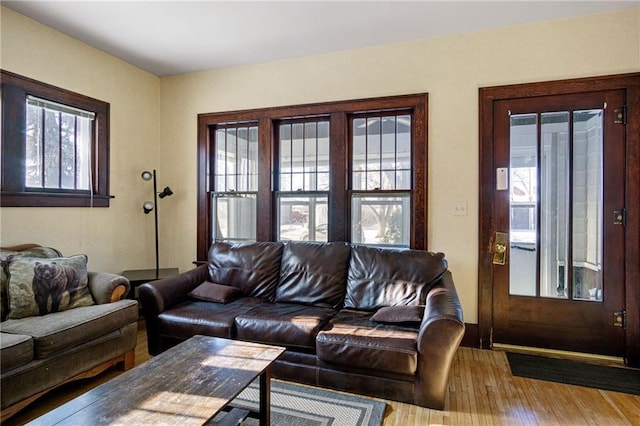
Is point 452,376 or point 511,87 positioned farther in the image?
point 511,87

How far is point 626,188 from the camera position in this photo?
9.11ft

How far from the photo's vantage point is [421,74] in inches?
129

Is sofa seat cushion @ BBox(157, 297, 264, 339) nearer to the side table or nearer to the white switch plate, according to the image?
the side table

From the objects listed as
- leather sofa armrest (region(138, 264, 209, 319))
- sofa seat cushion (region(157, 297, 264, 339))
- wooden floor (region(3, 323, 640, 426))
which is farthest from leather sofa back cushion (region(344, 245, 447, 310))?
leather sofa armrest (region(138, 264, 209, 319))

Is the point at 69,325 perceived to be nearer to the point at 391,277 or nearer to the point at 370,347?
the point at 370,347

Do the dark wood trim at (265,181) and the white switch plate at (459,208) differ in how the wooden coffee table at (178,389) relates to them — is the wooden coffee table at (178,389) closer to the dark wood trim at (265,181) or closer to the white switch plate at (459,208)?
the dark wood trim at (265,181)

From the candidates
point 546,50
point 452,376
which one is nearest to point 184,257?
point 452,376

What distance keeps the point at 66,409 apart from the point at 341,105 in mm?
3077

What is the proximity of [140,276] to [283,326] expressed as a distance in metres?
1.90

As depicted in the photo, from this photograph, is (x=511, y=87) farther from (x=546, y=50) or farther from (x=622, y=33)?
(x=622, y=33)

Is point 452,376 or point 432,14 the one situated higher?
point 432,14

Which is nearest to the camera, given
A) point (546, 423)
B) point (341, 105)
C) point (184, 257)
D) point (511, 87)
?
point (546, 423)

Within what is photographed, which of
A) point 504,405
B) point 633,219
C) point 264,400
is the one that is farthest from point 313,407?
point 633,219

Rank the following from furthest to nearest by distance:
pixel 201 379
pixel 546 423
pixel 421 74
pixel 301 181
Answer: pixel 301 181
pixel 421 74
pixel 546 423
pixel 201 379
